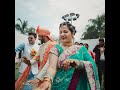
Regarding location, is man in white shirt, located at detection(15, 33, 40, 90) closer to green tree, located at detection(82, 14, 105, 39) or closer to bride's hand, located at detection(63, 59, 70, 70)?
bride's hand, located at detection(63, 59, 70, 70)

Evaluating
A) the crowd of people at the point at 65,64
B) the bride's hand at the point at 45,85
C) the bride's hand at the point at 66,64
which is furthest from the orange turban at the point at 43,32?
the bride's hand at the point at 45,85

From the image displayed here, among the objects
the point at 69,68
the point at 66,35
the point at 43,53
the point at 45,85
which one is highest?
the point at 66,35

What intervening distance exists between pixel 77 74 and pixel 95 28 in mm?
384

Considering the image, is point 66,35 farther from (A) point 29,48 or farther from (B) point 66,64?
(A) point 29,48

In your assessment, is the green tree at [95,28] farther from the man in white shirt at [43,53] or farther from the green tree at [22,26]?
the green tree at [22,26]

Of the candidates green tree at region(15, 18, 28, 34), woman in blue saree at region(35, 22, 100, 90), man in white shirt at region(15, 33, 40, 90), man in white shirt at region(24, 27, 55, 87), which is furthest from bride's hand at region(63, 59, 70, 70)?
green tree at region(15, 18, 28, 34)

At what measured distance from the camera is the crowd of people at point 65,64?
2820mm

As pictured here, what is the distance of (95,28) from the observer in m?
2.89

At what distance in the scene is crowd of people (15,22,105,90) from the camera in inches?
111

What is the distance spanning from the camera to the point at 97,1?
285 centimetres

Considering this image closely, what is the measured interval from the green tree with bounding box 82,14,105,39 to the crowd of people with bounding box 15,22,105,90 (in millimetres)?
63

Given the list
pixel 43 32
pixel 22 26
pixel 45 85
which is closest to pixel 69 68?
pixel 45 85

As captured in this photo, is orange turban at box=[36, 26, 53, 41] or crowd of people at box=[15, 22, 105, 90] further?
orange turban at box=[36, 26, 53, 41]

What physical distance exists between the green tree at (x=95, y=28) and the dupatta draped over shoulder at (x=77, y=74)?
0.11 m
